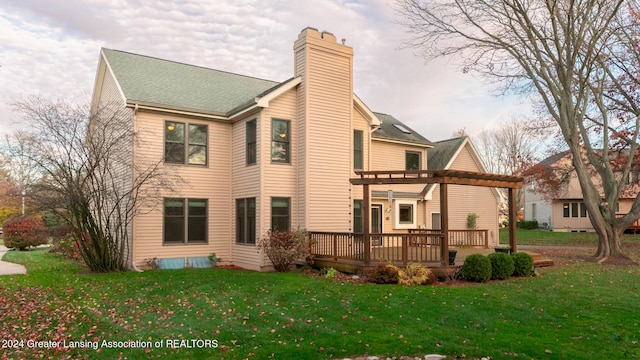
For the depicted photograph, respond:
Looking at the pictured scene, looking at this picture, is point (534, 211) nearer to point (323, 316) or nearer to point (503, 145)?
point (503, 145)

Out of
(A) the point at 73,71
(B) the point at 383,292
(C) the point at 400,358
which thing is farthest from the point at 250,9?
(C) the point at 400,358

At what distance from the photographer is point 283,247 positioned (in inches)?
533

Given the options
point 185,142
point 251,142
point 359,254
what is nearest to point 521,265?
point 359,254

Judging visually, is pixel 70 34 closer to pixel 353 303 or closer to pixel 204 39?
pixel 204 39

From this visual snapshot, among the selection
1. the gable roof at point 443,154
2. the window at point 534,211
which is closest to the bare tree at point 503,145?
the window at point 534,211

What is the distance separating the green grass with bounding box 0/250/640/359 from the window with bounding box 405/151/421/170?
30.6ft

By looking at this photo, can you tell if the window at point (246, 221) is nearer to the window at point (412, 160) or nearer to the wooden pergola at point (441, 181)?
the wooden pergola at point (441, 181)

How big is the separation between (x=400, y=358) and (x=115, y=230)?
35.7ft

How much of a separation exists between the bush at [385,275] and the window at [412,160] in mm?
9951

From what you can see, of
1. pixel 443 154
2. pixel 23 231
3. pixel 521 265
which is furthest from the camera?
pixel 23 231

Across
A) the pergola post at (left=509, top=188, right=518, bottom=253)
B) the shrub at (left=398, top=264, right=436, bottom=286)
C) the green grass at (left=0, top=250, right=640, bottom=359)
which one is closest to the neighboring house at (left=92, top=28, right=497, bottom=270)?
the green grass at (left=0, top=250, right=640, bottom=359)

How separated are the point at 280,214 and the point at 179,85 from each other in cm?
647

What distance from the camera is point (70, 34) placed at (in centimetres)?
1666

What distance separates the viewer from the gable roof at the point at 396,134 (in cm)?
1950
